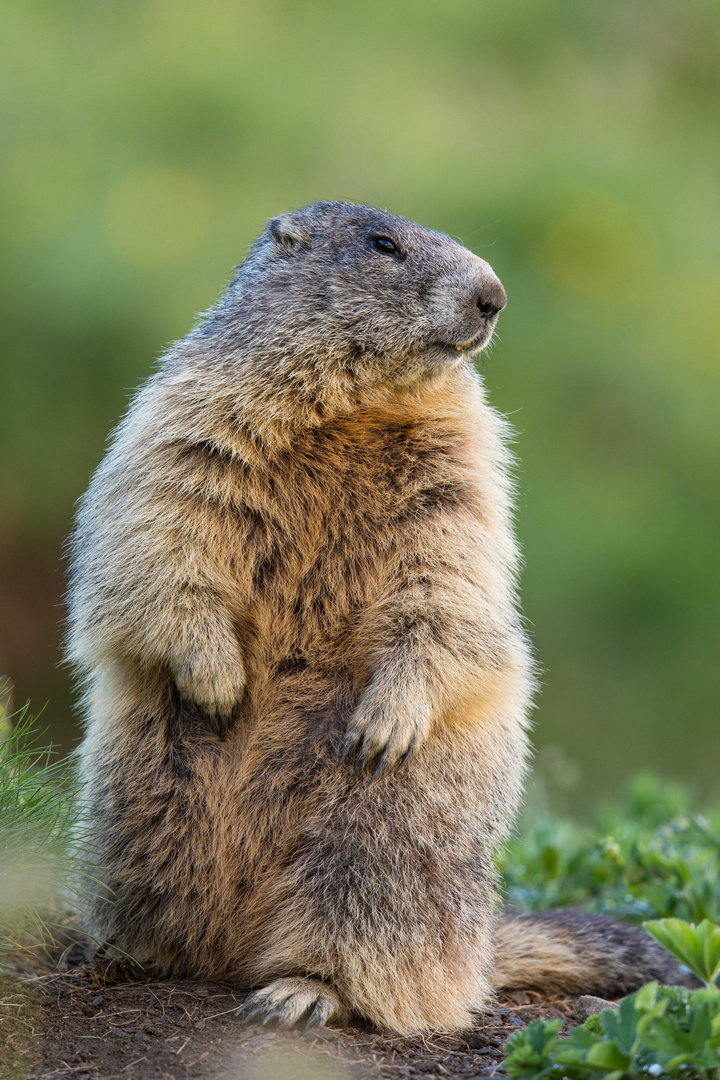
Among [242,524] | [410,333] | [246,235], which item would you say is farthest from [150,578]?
[246,235]

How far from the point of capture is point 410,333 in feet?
12.7

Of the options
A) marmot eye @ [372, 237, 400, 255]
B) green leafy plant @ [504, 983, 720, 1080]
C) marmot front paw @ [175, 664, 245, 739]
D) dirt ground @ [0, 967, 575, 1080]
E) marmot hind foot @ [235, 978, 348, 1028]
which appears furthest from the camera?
marmot eye @ [372, 237, 400, 255]

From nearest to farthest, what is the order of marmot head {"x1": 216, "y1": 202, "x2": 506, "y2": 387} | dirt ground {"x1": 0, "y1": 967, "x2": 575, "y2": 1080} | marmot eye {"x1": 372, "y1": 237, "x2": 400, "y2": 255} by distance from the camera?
dirt ground {"x1": 0, "y1": 967, "x2": 575, "y2": 1080}, marmot head {"x1": 216, "y1": 202, "x2": 506, "y2": 387}, marmot eye {"x1": 372, "y1": 237, "x2": 400, "y2": 255}

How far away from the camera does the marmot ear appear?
430cm

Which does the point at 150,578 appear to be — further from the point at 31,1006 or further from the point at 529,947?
the point at 529,947

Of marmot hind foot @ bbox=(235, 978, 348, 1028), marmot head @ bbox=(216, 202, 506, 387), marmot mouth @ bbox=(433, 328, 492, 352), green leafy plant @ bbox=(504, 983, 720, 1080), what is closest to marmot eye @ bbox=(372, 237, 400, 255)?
marmot head @ bbox=(216, 202, 506, 387)

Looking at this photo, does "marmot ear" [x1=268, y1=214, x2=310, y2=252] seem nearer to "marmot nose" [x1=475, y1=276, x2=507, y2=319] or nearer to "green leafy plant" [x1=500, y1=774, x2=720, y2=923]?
"marmot nose" [x1=475, y1=276, x2=507, y2=319]

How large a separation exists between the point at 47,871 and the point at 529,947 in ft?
6.18

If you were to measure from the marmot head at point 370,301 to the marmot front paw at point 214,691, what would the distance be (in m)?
1.13

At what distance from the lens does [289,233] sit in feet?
14.1

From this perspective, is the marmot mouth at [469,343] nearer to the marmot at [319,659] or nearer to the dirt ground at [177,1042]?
the marmot at [319,659]

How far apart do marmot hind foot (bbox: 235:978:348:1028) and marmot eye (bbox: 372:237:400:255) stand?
2587mm

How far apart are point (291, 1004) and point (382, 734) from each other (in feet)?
2.69

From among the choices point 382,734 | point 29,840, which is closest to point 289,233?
point 382,734
